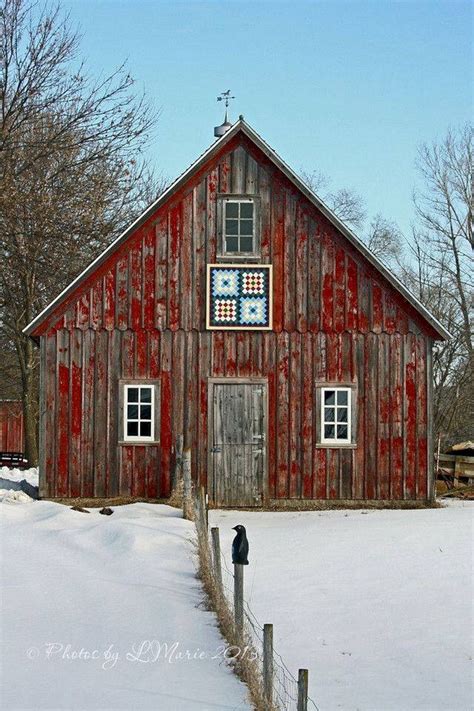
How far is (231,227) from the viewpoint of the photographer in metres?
19.6

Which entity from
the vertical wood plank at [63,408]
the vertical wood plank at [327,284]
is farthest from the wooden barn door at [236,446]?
the vertical wood plank at [63,408]

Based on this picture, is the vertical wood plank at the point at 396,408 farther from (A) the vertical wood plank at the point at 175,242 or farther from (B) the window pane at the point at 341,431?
(A) the vertical wood plank at the point at 175,242

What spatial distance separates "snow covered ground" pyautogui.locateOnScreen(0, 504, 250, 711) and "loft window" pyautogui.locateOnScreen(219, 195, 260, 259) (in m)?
5.85

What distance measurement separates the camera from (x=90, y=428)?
19453mm

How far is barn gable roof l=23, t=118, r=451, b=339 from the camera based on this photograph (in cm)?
1911

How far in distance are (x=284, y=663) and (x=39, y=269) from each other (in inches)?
698

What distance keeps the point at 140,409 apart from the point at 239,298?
282cm

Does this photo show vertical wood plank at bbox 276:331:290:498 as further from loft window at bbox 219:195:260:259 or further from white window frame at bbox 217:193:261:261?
loft window at bbox 219:195:260:259

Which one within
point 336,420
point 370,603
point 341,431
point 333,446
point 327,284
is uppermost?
point 327,284

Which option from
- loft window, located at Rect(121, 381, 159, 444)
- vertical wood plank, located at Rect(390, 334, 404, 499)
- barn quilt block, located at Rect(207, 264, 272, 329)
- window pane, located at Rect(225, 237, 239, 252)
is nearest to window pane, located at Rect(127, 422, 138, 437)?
loft window, located at Rect(121, 381, 159, 444)

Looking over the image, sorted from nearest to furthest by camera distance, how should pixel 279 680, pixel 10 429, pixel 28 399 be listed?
1. pixel 279 680
2. pixel 28 399
3. pixel 10 429

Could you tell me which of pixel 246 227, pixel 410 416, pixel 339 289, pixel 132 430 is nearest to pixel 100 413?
pixel 132 430

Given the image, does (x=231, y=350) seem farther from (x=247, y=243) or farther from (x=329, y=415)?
(x=329, y=415)

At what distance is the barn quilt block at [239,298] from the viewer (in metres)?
19.5
